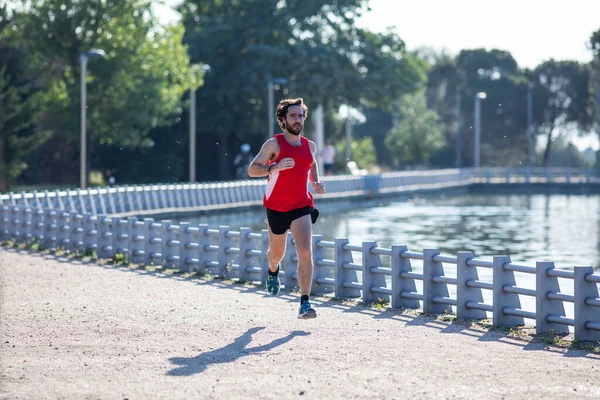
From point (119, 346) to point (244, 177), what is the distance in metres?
49.0

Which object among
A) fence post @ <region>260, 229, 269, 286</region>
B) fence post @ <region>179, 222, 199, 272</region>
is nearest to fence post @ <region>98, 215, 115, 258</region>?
fence post @ <region>179, 222, 199, 272</region>

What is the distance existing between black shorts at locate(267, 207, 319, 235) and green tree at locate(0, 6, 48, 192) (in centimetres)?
3235

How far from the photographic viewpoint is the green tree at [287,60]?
186ft

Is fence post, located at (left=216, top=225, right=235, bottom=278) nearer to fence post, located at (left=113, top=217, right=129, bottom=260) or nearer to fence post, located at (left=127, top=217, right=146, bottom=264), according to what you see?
fence post, located at (left=127, top=217, right=146, bottom=264)

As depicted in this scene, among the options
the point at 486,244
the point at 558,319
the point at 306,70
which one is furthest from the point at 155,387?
the point at 306,70

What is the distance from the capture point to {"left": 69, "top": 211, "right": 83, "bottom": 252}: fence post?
64.5ft

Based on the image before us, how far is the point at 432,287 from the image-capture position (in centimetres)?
1179

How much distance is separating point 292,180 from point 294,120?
516 millimetres

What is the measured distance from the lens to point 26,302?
12562 millimetres

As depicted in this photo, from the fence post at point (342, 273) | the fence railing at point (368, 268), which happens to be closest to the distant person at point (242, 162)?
the fence railing at point (368, 268)

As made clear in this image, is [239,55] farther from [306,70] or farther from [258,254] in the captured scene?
[258,254]

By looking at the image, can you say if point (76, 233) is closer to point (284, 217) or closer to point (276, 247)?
point (276, 247)

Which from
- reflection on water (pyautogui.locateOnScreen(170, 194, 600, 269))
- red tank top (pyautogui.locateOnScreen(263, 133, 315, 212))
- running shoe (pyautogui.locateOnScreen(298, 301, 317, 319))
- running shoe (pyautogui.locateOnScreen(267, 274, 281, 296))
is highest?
red tank top (pyautogui.locateOnScreen(263, 133, 315, 212))

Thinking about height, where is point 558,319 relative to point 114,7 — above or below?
below
